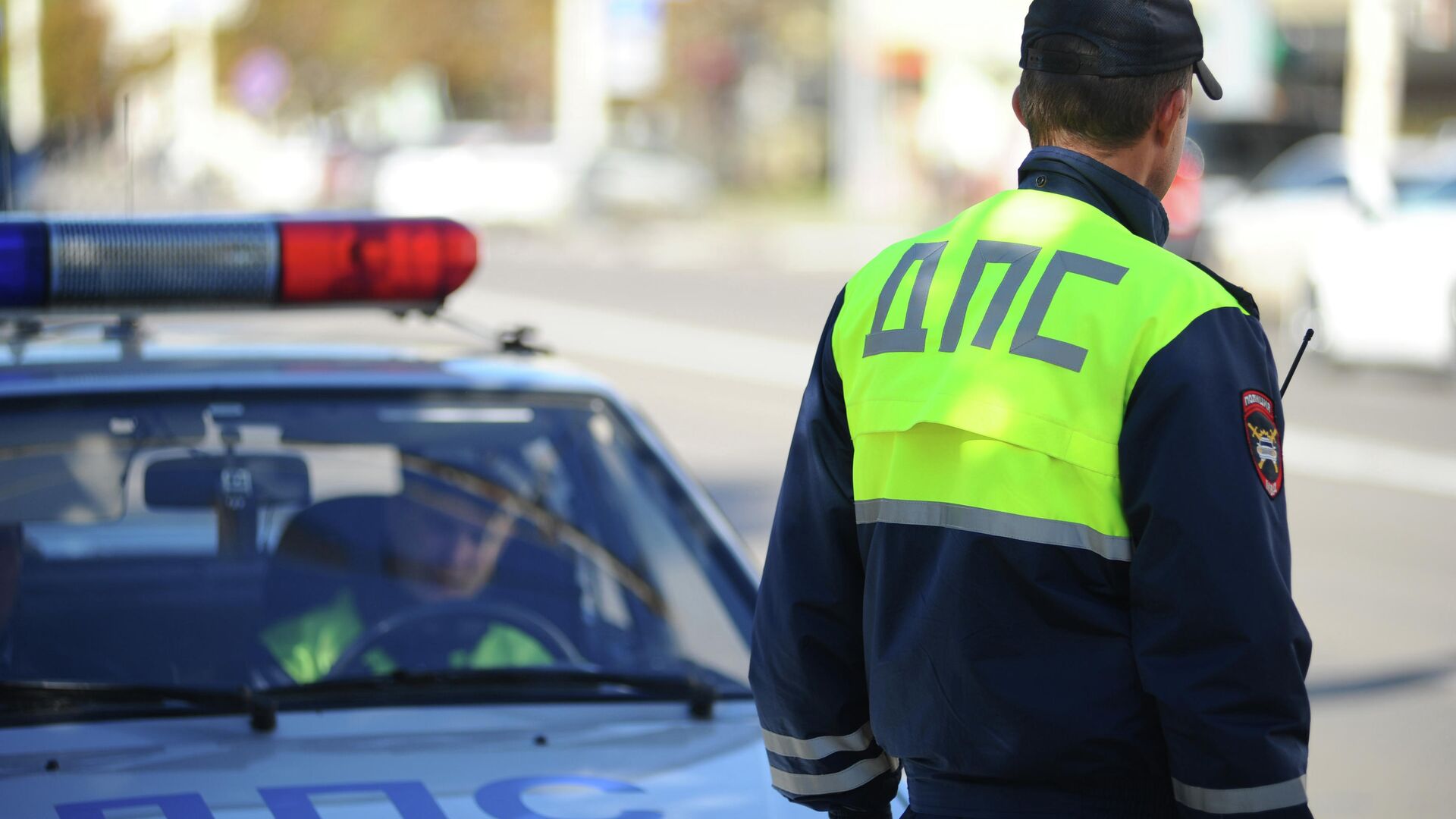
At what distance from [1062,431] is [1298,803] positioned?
0.39 m

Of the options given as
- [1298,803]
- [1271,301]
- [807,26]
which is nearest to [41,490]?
[1298,803]

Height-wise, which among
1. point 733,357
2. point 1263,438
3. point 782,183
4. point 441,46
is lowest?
point 733,357

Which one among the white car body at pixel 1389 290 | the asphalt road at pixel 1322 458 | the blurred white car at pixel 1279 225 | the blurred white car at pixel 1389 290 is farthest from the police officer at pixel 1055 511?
the blurred white car at pixel 1279 225

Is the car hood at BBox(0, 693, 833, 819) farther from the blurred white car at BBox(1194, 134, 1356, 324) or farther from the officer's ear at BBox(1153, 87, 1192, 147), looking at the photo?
the blurred white car at BBox(1194, 134, 1356, 324)

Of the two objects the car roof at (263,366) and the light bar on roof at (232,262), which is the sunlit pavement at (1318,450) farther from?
the light bar on roof at (232,262)

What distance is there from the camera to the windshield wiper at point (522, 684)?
2555 mm

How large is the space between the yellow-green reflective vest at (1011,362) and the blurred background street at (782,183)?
1805 mm

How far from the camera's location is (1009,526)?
1688 mm

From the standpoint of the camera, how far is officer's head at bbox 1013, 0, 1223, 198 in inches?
69.2

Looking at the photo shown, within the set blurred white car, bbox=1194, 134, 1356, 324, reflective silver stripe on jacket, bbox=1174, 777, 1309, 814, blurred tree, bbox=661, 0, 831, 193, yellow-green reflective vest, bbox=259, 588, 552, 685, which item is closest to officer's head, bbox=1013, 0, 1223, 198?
reflective silver stripe on jacket, bbox=1174, 777, 1309, 814

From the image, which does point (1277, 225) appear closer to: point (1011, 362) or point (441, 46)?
point (1011, 362)

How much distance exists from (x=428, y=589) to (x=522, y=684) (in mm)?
343

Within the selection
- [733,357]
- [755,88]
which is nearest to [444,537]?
[733,357]

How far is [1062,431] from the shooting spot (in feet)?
5.48
